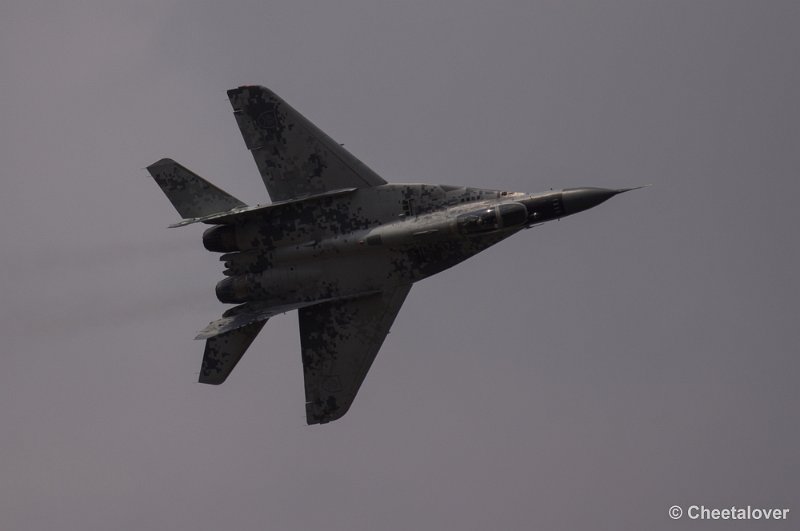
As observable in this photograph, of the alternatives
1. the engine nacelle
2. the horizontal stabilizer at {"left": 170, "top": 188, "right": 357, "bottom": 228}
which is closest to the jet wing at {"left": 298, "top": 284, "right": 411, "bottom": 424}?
the engine nacelle

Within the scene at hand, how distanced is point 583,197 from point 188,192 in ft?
53.3

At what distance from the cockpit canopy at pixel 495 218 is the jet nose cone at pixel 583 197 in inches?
64.1

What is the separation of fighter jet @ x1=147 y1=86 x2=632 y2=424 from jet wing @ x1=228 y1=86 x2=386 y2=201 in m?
0.04

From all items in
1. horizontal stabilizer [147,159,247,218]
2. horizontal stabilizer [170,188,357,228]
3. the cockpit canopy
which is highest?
horizontal stabilizer [147,159,247,218]

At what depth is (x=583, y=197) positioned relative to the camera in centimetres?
4884

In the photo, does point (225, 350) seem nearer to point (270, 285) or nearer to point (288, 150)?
point (270, 285)

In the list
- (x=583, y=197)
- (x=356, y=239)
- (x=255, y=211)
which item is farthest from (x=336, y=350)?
(x=583, y=197)

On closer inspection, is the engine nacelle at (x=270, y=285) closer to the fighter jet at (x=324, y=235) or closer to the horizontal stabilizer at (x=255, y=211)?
the fighter jet at (x=324, y=235)

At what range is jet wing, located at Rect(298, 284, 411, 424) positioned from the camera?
5228 centimetres

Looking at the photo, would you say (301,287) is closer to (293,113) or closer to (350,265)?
(350,265)

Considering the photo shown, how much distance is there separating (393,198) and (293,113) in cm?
597

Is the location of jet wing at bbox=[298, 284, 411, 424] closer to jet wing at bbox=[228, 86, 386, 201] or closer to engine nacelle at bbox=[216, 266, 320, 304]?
engine nacelle at bbox=[216, 266, 320, 304]

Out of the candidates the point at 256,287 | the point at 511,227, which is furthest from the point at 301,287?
the point at 511,227

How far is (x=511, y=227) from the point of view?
49.0 metres
